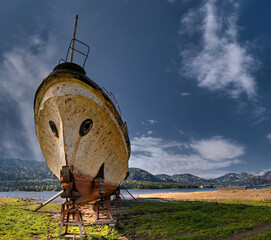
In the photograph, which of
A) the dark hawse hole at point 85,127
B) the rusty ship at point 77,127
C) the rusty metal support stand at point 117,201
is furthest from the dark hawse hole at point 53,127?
the rusty metal support stand at point 117,201

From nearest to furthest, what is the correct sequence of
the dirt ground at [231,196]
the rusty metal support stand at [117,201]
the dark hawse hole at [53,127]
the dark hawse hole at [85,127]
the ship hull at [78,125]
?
1. the ship hull at [78,125]
2. the dark hawse hole at [85,127]
3. the dark hawse hole at [53,127]
4. the rusty metal support stand at [117,201]
5. the dirt ground at [231,196]

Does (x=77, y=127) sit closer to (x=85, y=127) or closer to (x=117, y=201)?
(x=85, y=127)

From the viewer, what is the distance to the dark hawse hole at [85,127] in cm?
664

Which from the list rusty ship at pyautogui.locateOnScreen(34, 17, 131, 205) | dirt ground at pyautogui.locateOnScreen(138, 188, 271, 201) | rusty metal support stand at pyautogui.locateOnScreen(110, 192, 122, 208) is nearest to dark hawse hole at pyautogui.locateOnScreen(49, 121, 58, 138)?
rusty ship at pyautogui.locateOnScreen(34, 17, 131, 205)

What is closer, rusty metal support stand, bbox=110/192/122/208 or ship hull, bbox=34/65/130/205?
ship hull, bbox=34/65/130/205

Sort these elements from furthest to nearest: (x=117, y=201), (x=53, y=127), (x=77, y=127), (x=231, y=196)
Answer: (x=231, y=196)
(x=117, y=201)
(x=53, y=127)
(x=77, y=127)

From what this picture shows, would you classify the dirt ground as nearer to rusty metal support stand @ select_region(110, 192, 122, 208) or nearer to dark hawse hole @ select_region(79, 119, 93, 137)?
rusty metal support stand @ select_region(110, 192, 122, 208)

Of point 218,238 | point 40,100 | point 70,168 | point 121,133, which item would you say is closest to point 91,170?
point 70,168

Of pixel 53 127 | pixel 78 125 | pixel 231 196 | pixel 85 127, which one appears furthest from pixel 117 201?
pixel 231 196

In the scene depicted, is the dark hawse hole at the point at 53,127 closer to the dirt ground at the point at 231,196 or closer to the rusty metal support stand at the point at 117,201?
the rusty metal support stand at the point at 117,201

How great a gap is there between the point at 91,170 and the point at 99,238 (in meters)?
2.58

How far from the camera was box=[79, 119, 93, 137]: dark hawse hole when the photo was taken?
21.8ft

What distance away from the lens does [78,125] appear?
6.48 metres

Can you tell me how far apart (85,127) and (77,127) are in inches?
13.6
